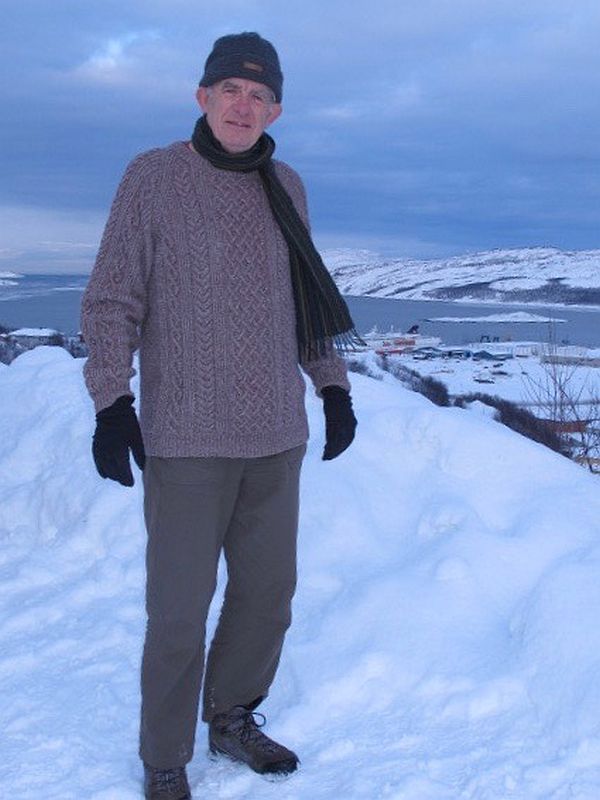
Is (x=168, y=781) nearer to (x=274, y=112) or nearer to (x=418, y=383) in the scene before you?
(x=274, y=112)

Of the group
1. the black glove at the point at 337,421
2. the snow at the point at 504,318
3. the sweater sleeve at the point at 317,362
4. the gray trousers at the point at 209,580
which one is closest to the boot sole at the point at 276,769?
the gray trousers at the point at 209,580

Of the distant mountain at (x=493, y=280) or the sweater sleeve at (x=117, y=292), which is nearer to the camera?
the sweater sleeve at (x=117, y=292)

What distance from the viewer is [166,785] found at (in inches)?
90.8

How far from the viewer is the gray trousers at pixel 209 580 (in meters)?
2.22

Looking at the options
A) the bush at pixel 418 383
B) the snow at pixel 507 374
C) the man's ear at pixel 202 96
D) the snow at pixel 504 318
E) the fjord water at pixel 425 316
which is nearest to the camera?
the man's ear at pixel 202 96

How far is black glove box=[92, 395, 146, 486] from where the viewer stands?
2.07 metres

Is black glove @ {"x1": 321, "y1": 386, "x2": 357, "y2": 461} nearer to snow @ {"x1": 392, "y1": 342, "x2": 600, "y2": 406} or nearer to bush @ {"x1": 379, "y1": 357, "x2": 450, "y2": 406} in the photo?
bush @ {"x1": 379, "y1": 357, "x2": 450, "y2": 406}

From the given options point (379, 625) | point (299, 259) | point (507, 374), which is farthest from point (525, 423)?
point (507, 374)

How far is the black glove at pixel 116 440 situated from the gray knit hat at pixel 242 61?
0.81 meters

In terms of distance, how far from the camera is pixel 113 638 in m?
3.35

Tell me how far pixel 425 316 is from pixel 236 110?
442ft

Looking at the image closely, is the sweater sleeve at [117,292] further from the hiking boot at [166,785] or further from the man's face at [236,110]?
the hiking boot at [166,785]

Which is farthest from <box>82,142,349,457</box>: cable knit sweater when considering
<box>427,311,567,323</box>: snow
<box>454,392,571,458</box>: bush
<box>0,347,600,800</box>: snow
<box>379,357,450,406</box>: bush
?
<box>427,311,567,323</box>: snow

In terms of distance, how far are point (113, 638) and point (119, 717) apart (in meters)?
0.57
